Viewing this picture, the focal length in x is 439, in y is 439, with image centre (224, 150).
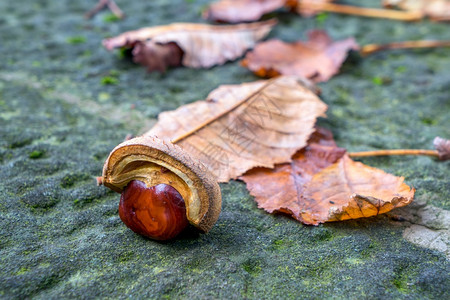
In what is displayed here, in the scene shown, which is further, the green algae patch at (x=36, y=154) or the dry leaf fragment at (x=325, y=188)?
the green algae patch at (x=36, y=154)

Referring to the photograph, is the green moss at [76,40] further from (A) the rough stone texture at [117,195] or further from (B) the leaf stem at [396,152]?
(B) the leaf stem at [396,152]

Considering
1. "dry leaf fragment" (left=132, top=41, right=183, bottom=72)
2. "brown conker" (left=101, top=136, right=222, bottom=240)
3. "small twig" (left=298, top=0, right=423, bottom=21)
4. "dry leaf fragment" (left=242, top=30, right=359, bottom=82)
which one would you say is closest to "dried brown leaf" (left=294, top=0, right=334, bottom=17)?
"small twig" (left=298, top=0, right=423, bottom=21)

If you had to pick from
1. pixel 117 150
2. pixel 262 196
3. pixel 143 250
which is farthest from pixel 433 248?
pixel 117 150

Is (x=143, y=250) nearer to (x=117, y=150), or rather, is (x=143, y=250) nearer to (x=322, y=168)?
(x=117, y=150)

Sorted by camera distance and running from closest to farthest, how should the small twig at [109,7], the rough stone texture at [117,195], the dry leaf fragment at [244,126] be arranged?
the rough stone texture at [117,195] → the dry leaf fragment at [244,126] → the small twig at [109,7]

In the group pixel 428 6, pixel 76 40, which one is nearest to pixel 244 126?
pixel 76 40

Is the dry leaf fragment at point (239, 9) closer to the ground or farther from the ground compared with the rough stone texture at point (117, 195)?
farther from the ground

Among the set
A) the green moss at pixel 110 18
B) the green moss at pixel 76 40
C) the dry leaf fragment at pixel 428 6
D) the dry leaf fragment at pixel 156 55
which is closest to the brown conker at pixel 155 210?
the dry leaf fragment at pixel 156 55
